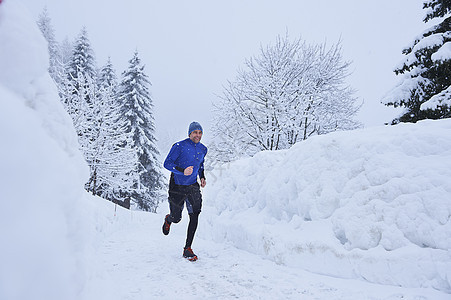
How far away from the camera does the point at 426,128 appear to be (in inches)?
133

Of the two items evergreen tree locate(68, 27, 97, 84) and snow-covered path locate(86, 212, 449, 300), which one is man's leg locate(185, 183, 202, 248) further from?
evergreen tree locate(68, 27, 97, 84)

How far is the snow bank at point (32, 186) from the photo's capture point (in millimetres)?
972

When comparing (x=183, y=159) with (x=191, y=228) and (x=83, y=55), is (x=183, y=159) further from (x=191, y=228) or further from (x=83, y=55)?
(x=83, y=55)

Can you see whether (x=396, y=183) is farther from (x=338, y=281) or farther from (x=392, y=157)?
(x=338, y=281)

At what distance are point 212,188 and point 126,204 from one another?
1355cm

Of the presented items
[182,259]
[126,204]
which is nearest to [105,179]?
[126,204]

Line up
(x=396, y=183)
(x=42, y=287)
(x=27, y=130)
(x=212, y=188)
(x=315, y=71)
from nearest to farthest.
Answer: (x=42, y=287), (x=27, y=130), (x=396, y=183), (x=212, y=188), (x=315, y=71)

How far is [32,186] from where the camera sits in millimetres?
1098

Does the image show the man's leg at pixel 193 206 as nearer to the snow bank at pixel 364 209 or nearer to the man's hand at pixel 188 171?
the man's hand at pixel 188 171

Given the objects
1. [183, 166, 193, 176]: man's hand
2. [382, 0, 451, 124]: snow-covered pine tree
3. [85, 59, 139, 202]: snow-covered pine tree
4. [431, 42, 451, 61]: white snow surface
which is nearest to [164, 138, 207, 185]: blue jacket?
[183, 166, 193, 176]: man's hand

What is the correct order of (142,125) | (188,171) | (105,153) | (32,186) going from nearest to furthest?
(32,186) < (188,171) < (105,153) < (142,125)

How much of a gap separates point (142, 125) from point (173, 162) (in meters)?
17.0

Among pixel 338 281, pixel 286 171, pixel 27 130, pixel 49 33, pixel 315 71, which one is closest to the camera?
pixel 27 130

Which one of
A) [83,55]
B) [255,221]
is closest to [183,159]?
[255,221]
